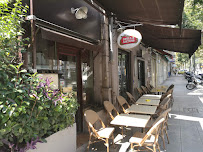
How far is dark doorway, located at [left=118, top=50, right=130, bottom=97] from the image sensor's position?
7.09 meters

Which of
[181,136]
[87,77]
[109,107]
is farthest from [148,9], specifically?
[181,136]

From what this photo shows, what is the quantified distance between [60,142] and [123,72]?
214 inches

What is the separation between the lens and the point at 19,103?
6.00 feet

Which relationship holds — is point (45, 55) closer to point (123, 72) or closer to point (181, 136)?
point (181, 136)

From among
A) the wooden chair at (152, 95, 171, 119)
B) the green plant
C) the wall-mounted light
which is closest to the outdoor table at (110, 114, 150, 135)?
the wooden chair at (152, 95, 171, 119)

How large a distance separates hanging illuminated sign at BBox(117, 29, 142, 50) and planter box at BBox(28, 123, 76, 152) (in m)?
3.26

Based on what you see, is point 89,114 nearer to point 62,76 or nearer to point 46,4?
point 62,76

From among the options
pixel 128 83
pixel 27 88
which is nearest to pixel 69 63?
pixel 27 88

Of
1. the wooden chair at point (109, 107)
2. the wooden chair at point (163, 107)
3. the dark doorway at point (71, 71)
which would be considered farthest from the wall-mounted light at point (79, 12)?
the wooden chair at point (163, 107)

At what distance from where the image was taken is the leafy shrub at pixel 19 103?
68.4 inches

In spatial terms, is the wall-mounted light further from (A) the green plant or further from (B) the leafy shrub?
(A) the green plant

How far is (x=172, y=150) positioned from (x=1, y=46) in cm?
367

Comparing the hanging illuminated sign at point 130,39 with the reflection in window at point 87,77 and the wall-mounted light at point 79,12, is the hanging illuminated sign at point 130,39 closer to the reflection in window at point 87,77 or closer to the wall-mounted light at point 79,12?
the reflection in window at point 87,77

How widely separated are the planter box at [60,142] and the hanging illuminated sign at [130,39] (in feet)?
10.7
